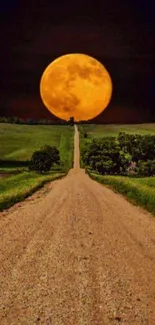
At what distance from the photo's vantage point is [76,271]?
541 inches

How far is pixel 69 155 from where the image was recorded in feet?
570

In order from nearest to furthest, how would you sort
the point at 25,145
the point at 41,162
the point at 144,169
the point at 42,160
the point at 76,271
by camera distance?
1. the point at 76,271
2. the point at 144,169
3. the point at 41,162
4. the point at 42,160
5. the point at 25,145

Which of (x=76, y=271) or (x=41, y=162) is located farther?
(x=41, y=162)

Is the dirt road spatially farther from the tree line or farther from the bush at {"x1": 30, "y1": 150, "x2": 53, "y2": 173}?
the tree line

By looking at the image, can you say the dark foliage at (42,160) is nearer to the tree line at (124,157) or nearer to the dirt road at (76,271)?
the tree line at (124,157)

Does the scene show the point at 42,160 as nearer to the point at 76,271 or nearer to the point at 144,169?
the point at 144,169

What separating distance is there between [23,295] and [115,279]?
108 inches

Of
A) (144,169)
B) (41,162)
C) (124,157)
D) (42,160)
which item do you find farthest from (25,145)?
(144,169)

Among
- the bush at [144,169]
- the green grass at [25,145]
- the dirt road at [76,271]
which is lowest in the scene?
the dirt road at [76,271]

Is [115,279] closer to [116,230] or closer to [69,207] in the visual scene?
[116,230]

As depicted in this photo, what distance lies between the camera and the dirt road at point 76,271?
33.8 ft

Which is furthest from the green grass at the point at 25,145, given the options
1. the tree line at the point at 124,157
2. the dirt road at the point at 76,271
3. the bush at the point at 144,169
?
the dirt road at the point at 76,271

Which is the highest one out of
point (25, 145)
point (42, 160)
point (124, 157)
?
point (25, 145)

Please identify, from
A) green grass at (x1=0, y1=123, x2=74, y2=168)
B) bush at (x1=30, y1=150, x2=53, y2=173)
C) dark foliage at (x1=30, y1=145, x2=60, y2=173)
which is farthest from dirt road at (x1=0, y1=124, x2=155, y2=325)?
green grass at (x1=0, y1=123, x2=74, y2=168)
